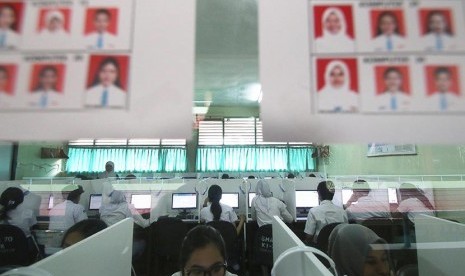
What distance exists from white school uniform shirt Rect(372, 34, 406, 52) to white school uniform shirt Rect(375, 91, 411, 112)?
76 millimetres

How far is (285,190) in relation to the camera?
180 inches

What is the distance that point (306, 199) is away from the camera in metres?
4.67

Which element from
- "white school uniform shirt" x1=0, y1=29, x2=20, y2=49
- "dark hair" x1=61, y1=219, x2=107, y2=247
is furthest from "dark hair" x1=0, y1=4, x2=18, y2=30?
"dark hair" x1=61, y1=219, x2=107, y2=247

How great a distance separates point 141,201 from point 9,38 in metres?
4.41

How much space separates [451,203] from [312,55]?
4.18m

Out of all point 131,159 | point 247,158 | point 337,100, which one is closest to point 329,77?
point 337,100

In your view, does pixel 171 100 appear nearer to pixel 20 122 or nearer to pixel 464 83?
pixel 20 122

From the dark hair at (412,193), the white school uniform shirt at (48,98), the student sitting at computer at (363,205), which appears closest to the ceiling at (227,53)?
the white school uniform shirt at (48,98)

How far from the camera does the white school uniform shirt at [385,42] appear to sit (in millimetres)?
490

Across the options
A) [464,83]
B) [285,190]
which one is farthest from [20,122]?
[285,190]

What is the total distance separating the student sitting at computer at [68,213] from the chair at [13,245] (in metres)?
0.77

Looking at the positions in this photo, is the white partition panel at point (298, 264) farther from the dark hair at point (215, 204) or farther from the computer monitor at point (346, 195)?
the computer monitor at point (346, 195)

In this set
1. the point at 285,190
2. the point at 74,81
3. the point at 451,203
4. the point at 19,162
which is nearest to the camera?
the point at 74,81

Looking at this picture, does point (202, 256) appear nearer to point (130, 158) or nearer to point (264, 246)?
point (264, 246)
